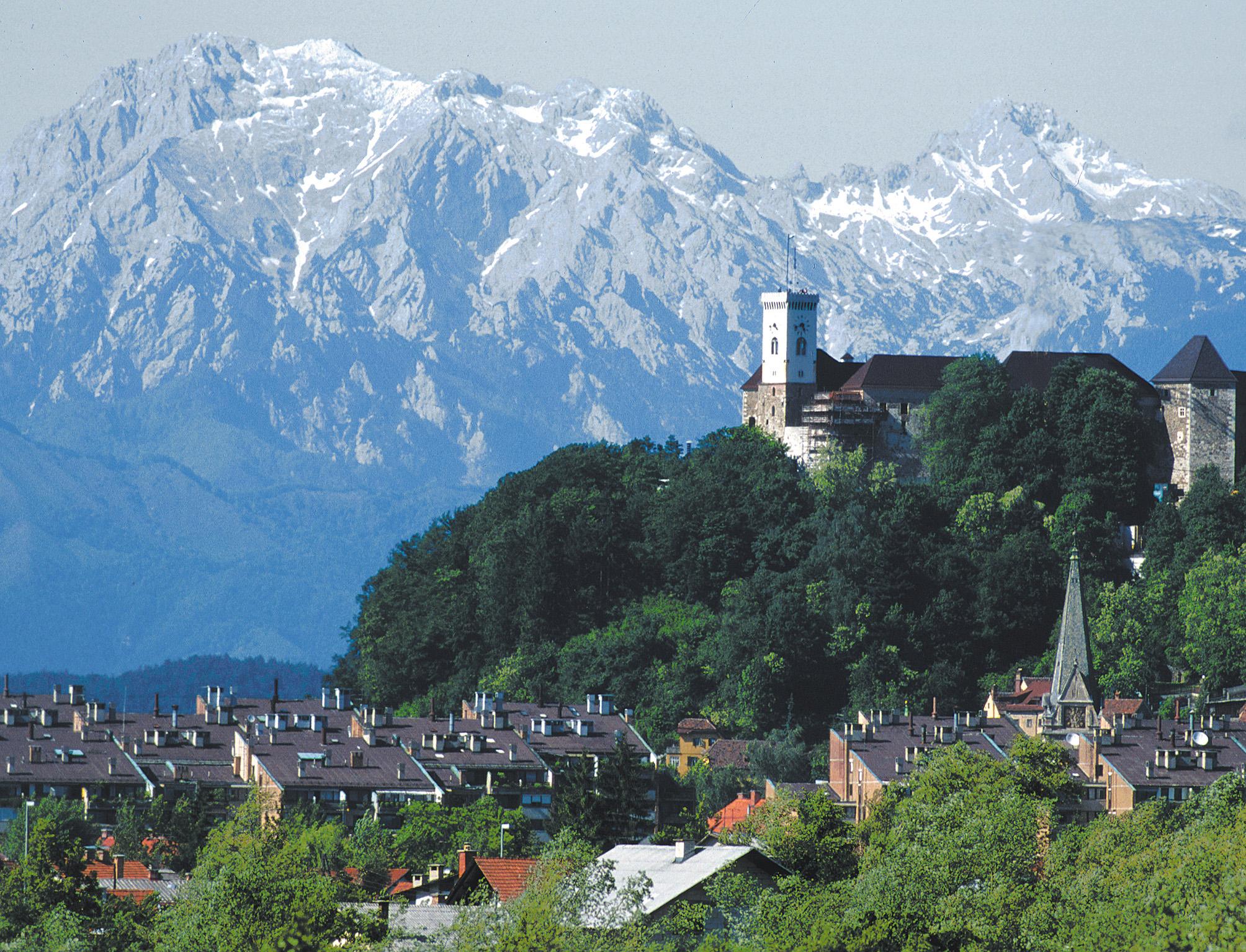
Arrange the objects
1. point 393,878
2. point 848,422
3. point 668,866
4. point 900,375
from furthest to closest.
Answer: point 900,375 → point 848,422 → point 393,878 → point 668,866

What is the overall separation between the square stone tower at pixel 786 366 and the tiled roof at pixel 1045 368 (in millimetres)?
9308

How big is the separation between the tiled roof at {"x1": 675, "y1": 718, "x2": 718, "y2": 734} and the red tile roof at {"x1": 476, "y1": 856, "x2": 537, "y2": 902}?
45618 millimetres

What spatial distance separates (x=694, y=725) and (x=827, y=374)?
26.4 meters

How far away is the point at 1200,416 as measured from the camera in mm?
115312

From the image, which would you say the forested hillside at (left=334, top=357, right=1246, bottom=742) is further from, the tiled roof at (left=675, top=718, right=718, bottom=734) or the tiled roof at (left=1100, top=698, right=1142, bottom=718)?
the tiled roof at (left=1100, top=698, right=1142, bottom=718)

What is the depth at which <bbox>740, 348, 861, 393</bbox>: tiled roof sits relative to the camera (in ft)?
400

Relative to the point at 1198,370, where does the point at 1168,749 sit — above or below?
below

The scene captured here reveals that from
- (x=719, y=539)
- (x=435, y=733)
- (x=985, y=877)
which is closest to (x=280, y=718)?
(x=435, y=733)

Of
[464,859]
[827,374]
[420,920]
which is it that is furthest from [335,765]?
[827,374]

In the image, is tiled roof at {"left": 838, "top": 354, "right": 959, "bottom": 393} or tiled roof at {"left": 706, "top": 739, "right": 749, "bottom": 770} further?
tiled roof at {"left": 838, "top": 354, "right": 959, "bottom": 393}

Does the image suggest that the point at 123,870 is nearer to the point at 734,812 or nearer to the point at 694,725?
the point at 734,812

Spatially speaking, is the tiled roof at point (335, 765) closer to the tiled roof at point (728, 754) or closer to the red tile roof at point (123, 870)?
the tiled roof at point (728, 754)

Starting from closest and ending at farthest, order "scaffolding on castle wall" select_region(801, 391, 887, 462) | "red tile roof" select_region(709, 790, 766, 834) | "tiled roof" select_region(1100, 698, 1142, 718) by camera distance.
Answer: "red tile roof" select_region(709, 790, 766, 834) < "tiled roof" select_region(1100, 698, 1142, 718) < "scaffolding on castle wall" select_region(801, 391, 887, 462)

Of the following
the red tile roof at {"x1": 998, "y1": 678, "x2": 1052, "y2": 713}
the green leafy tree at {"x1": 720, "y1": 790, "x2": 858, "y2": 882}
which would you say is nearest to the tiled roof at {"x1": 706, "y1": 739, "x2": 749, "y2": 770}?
A: the red tile roof at {"x1": 998, "y1": 678, "x2": 1052, "y2": 713}
